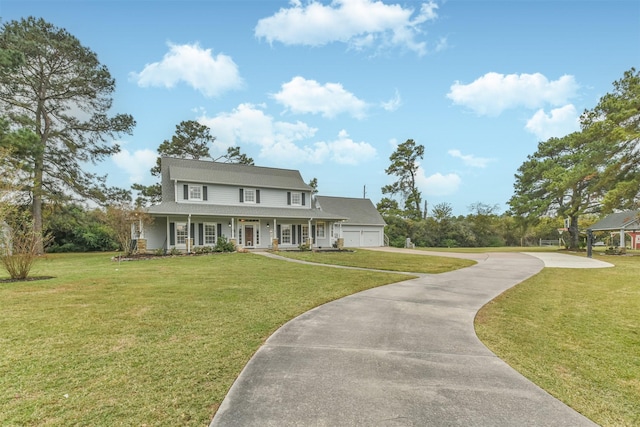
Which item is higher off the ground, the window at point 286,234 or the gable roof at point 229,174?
the gable roof at point 229,174

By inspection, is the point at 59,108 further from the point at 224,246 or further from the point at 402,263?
the point at 402,263

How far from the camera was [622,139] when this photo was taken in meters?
19.5

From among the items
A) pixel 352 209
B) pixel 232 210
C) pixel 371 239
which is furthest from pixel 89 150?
pixel 371 239

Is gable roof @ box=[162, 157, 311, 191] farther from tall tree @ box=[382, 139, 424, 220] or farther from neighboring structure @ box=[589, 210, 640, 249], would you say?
neighboring structure @ box=[589, 210, 640, 249]

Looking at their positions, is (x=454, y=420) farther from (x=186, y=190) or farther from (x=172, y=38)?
(x=186, y=190)

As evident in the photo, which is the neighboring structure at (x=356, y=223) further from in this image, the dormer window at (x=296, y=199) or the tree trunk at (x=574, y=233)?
the tree trunk at (x=574, y=233)

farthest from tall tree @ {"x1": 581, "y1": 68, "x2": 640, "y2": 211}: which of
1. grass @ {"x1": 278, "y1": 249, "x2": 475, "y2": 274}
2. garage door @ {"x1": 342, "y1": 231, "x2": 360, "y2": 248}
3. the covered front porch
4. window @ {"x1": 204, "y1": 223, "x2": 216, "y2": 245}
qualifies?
window @ {"x1": 204, "y1": 223, "x2": 216, "y2": 245}

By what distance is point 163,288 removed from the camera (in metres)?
8.43

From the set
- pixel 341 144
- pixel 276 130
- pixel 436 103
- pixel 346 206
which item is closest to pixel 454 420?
pixel 436 103

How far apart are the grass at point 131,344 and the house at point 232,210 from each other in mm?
12166

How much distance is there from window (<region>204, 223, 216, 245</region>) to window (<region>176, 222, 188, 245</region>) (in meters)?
1.35

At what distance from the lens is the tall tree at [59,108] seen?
19984mm

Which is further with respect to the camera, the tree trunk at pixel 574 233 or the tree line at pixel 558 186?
the tree trunk at pixel 574 233

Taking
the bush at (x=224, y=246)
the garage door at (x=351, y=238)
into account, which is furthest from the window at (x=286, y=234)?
the garage door at (x=351, y=238)
